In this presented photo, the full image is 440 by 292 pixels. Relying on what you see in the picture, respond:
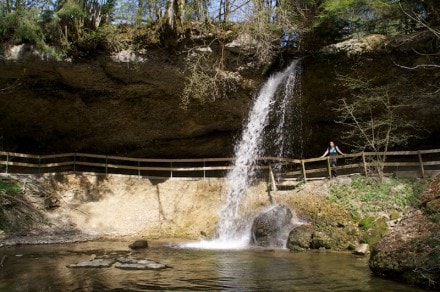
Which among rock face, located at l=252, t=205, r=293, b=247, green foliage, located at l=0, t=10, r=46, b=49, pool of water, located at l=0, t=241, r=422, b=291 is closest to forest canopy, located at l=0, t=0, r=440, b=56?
green foliage, located at l=0, t=10, r=46, b=49

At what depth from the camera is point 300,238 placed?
1103 cm

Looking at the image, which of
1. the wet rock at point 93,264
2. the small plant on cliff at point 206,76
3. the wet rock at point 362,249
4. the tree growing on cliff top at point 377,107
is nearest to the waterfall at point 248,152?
the small plant on cliff at point 206,76

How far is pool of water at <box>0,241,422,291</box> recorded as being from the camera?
6527mm

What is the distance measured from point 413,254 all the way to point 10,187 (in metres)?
13.1

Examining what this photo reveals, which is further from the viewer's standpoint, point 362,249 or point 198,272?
point 362,249

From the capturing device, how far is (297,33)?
1483cm

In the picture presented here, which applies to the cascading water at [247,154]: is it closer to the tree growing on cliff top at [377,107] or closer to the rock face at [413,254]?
the tree growing on cliff top at [377,107]

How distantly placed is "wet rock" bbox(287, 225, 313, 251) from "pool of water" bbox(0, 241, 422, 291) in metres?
0.55

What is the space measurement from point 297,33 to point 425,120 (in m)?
6.62

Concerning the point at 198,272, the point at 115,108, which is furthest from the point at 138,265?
the point at 115,108

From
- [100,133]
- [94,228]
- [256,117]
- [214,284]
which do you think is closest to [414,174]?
[256,117]

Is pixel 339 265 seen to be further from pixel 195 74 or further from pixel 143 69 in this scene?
pixel 143 69

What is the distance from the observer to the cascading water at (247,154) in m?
13.6

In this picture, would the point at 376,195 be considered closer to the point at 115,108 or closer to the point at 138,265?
the point at 138,265
